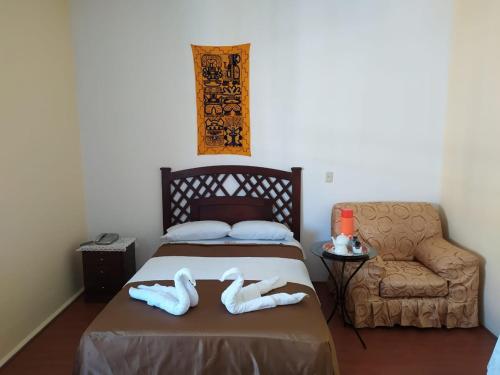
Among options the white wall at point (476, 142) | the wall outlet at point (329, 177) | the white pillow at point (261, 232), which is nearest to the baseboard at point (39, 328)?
the white pillow at point (261, 232)

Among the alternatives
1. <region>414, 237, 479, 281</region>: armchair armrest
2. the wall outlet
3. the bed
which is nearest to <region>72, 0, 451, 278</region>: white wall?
the wall outlet

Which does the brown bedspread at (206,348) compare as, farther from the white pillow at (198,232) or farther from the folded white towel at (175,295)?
the white pillow at (198,232)

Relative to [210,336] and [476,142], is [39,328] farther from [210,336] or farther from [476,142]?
[476,142]

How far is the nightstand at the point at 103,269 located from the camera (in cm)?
327

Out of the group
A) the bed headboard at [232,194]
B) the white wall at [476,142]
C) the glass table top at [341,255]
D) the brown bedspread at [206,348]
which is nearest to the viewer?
the brown bedspread at [206,348]

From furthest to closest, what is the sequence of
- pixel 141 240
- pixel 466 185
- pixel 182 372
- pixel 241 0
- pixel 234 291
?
1. pixel 141 240
2. pixel 241 0
3. pixel 466 185
4. pixel 234 291
5. pixel 182 372

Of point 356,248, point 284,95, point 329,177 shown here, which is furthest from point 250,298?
point 284,95

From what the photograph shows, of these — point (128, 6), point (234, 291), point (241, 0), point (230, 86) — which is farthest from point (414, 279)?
point (128, 6)

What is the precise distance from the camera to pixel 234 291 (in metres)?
1.99

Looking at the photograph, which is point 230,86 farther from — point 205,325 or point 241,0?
point 205,325

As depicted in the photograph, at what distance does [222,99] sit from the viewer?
140 inches

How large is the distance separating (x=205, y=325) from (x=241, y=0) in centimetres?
299

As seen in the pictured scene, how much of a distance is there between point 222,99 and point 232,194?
37.9 inches

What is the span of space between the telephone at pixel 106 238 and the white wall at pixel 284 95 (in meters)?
0.25
